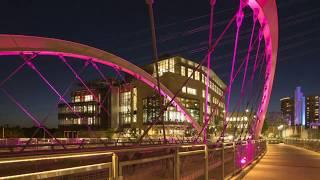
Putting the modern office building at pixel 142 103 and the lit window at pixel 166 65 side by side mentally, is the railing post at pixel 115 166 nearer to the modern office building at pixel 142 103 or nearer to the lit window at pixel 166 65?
the modern office building at pixel 142 103

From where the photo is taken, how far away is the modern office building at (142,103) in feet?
272

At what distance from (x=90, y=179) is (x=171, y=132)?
78.1 meters

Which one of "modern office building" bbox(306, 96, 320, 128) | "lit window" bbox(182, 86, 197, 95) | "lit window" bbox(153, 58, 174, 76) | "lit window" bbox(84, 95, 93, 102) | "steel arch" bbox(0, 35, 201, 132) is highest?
"lit window" bbox(153, 58, 174, 76)

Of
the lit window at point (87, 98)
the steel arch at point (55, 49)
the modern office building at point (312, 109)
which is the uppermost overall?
the steel arch at point (55, 49)

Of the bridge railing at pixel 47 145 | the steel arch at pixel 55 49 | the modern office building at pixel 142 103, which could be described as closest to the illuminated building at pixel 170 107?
the modern office building at pixel 142 103

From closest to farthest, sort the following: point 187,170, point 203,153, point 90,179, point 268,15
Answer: point 90,179 → point 187,170 → point 203,153 → point 268,15

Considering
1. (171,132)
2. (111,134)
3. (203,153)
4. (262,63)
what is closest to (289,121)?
(171,132)

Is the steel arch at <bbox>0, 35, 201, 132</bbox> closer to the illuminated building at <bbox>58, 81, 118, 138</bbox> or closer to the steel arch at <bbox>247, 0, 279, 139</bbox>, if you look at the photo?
the steel arch at <bbox>247, 0, 279, 139</bbox>

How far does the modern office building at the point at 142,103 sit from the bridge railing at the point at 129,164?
7031cm

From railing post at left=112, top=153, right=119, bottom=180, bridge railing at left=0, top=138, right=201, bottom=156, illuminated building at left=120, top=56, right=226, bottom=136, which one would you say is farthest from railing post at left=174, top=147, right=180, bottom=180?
illuminated building at left=120, top=56, right=226, bottom=136

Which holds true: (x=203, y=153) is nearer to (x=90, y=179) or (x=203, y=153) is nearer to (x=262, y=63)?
(x=90, y=179)

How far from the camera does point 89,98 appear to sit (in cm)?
9412

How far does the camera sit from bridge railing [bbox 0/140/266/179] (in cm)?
376

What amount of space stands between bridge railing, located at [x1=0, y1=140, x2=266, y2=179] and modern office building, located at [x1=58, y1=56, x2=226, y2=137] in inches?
2768
